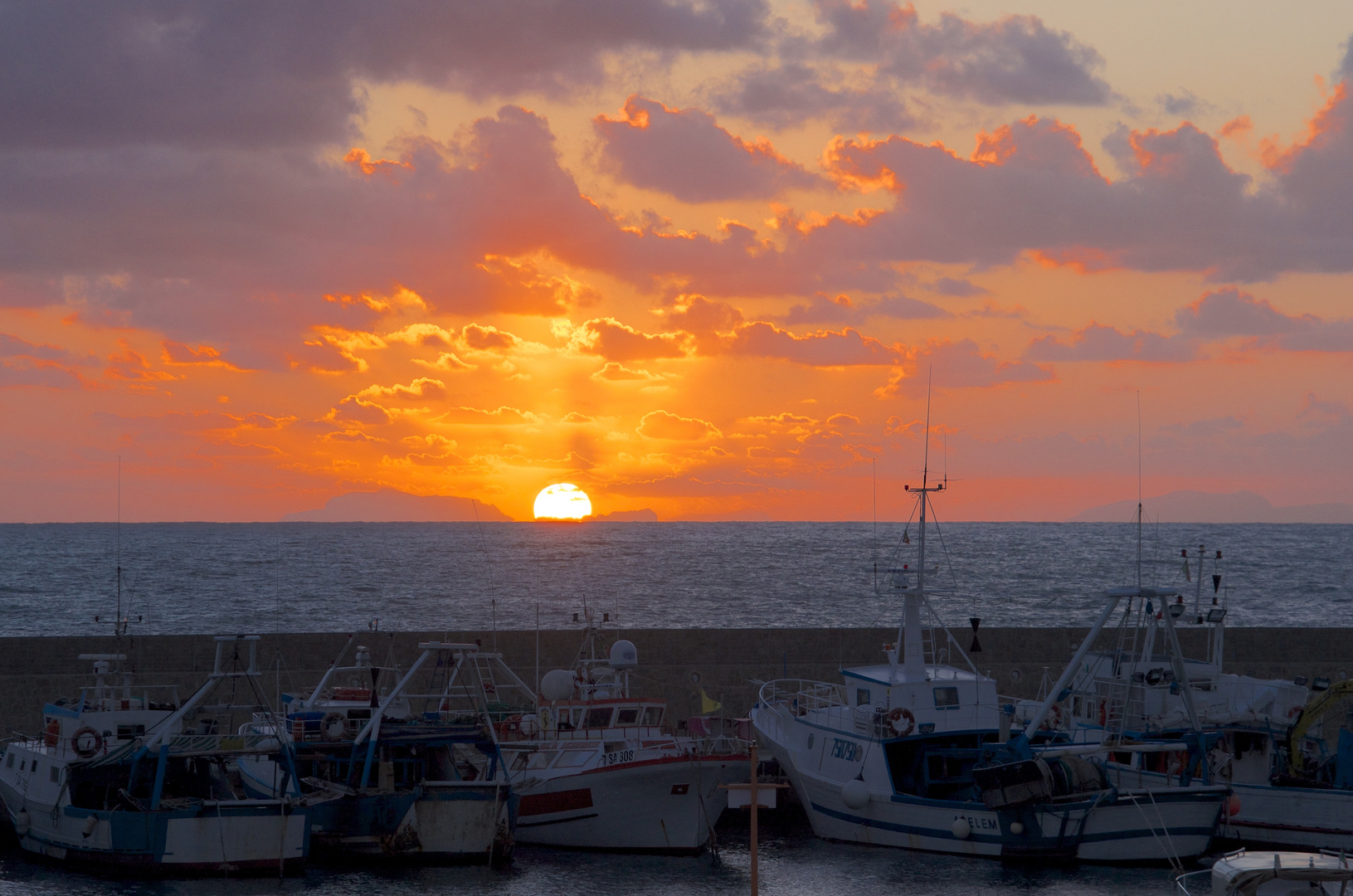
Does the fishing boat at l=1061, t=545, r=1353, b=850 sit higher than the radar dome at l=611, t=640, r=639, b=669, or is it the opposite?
the radar dome at l=611, t=640, r=639, b=669

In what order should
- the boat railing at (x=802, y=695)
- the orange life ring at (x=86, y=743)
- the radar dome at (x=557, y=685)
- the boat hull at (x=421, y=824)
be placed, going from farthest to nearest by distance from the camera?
the boat railing at (x=802, y=695) < the radar dome at (x=557, y=685) < the orange life ring at (x=86, y=743) < the boat hull at (x=421, y=824)

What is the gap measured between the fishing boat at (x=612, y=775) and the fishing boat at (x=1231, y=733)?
906 cm

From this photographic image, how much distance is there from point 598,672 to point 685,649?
663 cm

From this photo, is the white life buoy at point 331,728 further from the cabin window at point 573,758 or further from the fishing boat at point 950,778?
the fishing boat at point 950,778

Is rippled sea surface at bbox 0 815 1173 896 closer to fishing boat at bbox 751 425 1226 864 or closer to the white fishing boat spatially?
fishing boat at bbox 751 425 1226 864

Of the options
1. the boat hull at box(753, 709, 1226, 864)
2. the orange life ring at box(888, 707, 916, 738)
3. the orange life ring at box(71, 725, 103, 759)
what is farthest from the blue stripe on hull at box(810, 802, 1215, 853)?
the orange life ring at box(71, 725, 103, 759)

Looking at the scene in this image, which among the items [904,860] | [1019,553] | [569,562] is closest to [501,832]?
[904,860]

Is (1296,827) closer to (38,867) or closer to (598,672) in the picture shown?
(598,672)

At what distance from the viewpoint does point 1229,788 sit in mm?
27922

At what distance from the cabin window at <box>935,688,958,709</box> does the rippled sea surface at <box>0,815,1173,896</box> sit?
3441mm

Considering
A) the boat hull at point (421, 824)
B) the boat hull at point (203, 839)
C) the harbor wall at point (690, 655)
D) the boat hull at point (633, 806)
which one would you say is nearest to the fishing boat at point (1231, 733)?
the harbor wall at point (690, 655)

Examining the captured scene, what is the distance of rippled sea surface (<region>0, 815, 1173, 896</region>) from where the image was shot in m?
26.1

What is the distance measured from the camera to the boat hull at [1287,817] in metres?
28.2

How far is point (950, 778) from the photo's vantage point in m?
30.4
